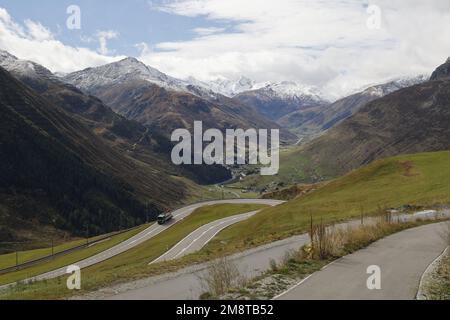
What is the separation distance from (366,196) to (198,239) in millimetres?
23611

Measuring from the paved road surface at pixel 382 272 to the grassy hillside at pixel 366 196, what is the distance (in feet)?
33.3

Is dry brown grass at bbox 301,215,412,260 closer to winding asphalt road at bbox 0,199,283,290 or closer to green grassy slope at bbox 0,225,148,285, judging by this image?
winding asphalt road at bbox 0,199,283,290

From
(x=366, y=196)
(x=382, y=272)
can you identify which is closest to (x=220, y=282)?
(x=382, y=272)

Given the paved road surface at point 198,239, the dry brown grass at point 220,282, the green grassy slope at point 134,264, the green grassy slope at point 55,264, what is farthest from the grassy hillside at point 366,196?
the green grassy slope at point 55,264

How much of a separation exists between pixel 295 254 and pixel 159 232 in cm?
7801

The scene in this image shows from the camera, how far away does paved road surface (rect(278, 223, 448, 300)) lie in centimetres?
1680

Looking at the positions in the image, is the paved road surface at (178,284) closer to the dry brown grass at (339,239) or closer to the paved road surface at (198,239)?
the dry brown grass at (339,239)

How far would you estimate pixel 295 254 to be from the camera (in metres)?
24.5

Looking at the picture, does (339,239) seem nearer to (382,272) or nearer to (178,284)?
(382,272)

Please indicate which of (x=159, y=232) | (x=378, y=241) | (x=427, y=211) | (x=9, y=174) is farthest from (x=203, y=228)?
(x=9, y=174)

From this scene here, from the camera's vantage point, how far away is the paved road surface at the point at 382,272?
1680cm

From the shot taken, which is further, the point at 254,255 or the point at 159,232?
the point at 159,232

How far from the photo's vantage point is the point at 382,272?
20.8 m
